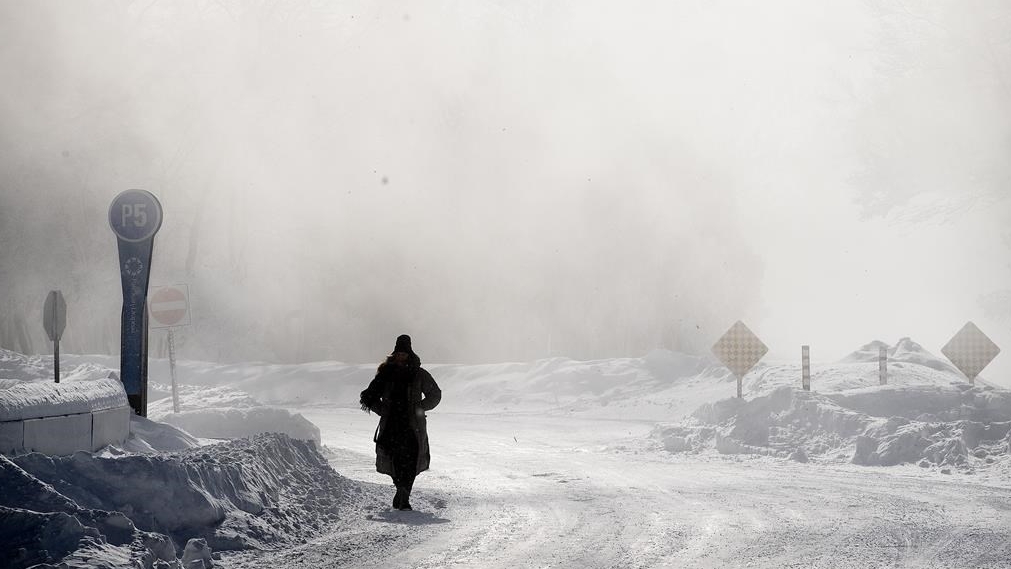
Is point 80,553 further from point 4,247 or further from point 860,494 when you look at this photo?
point 4,247

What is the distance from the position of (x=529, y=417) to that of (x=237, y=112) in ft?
80.5

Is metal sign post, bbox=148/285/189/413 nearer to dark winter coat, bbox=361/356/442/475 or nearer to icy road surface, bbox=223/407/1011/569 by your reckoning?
icy road surface, bbox=223/407/1011/569

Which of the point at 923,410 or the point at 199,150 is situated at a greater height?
the point at 199,150

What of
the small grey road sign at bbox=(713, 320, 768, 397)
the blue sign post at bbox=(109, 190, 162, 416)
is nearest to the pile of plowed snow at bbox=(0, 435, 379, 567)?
the blue sign post at bbox=(109, 190, 162, 416)

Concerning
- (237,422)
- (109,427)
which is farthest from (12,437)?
(237,422)

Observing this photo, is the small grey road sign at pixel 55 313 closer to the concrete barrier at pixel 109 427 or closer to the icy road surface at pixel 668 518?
the icy road surface at pixel 668 518

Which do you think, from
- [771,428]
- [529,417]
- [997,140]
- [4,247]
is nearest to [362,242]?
[4,247]

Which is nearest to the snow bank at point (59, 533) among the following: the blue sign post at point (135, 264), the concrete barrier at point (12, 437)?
the concrete barrier at point (12, 437)

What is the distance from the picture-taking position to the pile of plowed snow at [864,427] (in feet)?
53.2

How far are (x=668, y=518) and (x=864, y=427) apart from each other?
9125 millimetres

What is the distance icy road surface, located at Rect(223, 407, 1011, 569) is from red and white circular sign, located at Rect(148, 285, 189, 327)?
422cm

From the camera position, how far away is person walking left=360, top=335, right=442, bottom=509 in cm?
1098

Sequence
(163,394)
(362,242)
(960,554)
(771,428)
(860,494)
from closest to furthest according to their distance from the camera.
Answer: (960,554), (860,494), (771,428), (163,394), (362,242)

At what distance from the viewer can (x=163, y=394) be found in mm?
33219
